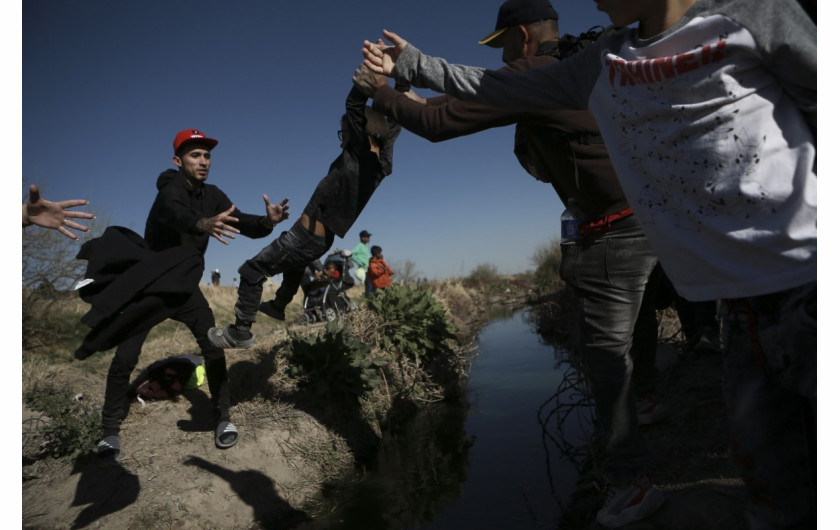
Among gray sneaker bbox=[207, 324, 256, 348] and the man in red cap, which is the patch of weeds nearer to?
the man in red cap

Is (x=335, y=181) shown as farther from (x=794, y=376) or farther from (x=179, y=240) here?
(x=794, y=376)

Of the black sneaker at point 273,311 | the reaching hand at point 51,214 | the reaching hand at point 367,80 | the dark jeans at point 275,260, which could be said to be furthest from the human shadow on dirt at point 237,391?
the reaching hand at point 367,80

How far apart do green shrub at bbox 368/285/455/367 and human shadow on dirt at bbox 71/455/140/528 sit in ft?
8.60

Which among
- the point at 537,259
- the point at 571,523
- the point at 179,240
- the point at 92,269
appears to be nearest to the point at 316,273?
the point at 179,240

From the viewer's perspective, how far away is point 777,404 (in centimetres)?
104

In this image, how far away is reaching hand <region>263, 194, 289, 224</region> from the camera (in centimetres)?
376

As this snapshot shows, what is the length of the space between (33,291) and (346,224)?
10239 mm

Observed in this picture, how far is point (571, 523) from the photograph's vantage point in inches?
99.3

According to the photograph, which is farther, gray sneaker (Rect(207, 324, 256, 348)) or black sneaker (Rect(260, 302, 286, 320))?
black sneaker (Rect(260, 302, 286, 320))

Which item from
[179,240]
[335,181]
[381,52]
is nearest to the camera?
[381,52]

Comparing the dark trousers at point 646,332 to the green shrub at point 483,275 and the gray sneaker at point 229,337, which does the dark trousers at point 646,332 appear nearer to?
the gray sneaker at point 229,337

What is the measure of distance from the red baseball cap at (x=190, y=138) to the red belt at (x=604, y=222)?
123 inches

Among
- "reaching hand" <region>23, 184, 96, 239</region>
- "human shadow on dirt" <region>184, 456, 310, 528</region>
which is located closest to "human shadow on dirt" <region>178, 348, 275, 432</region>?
"human shadow on dirt" <region>184, 456, 310, 528</region>

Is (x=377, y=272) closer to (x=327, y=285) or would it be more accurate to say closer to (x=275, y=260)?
(x=327, y=285)
